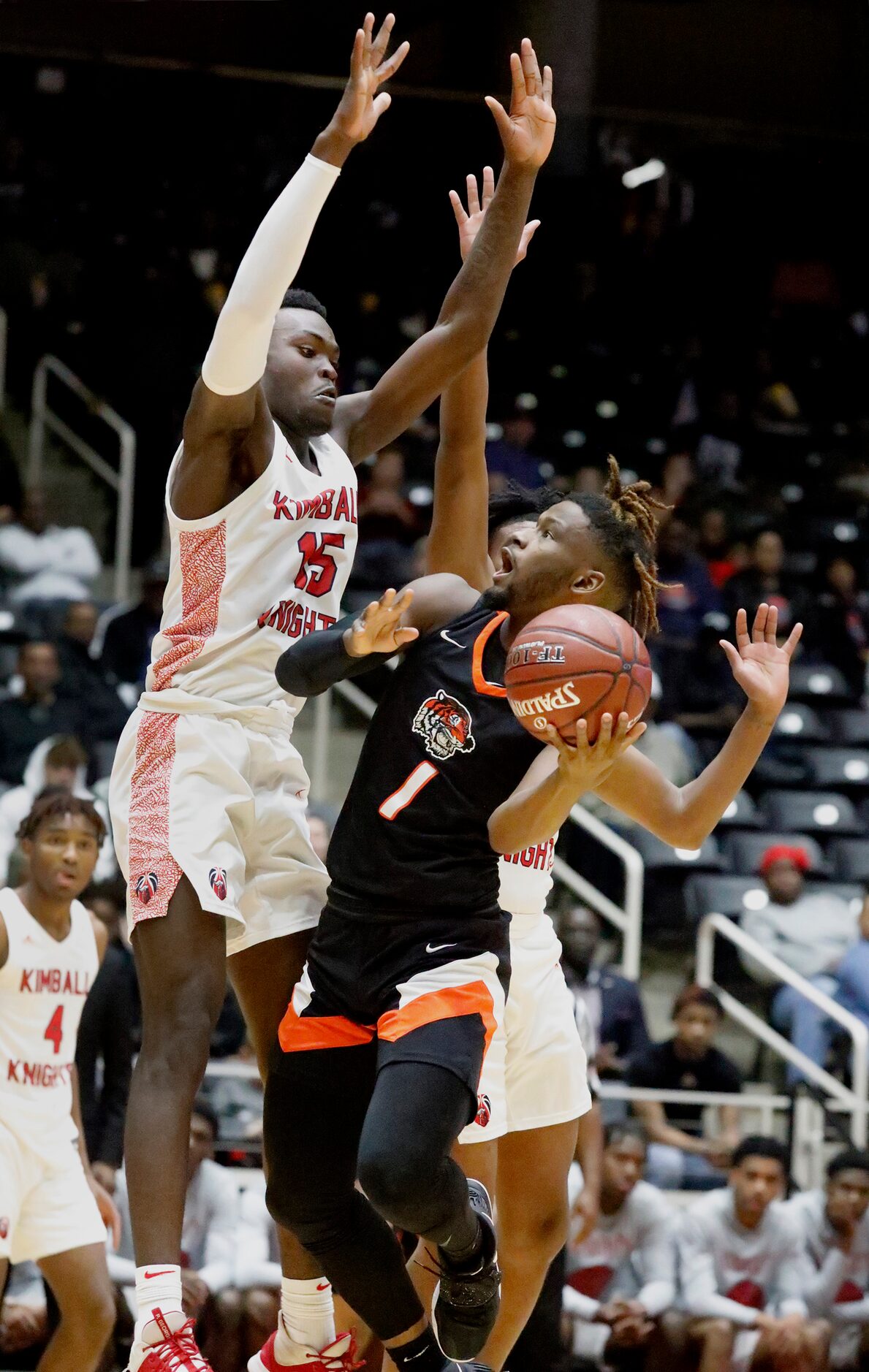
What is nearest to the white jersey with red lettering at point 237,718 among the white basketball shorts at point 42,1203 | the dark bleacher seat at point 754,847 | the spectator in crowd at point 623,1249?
the white basketball shorts at point 42,1203

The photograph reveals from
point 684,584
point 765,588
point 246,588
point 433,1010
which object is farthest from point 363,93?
point 765,588

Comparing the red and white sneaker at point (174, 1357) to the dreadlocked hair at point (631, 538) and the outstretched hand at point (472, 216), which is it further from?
the outstretched hand at point (472, 216)

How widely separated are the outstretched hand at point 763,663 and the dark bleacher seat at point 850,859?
717cm

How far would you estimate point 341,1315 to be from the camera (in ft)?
15.3

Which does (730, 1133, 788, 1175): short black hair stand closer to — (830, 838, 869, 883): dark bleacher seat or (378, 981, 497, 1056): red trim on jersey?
(830, 838, 869, 883): dark bleacher seat

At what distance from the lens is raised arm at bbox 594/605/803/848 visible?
12.9 ft

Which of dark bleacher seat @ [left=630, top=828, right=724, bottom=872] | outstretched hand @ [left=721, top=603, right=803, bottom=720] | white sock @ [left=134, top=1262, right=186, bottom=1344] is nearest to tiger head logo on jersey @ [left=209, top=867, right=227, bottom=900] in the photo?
white sock @ [left=134, top=1262, right=186, bottom=1344]

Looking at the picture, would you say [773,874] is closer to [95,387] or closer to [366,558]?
[366,558]

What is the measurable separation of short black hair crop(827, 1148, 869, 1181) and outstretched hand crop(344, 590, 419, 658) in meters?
5.04

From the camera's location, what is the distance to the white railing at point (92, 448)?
1251 centimetres

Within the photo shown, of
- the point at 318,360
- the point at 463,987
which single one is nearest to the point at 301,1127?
the point at 463,987

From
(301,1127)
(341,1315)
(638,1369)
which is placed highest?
(301,1127)

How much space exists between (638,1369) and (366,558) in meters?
5.38

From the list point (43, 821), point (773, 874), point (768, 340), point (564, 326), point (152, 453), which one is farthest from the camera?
point (768, 340)
